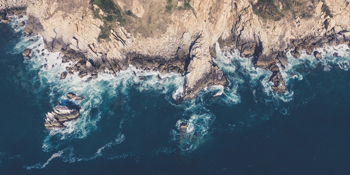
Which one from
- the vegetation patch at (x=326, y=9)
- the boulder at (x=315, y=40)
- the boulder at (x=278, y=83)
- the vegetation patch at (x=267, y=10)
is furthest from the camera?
the boulder at (x=315, y=40)

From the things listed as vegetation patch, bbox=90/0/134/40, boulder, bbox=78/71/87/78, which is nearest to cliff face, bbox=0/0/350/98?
vegetation patch, bbox=90/0/134/40

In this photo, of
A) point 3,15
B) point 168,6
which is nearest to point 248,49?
point 168,6

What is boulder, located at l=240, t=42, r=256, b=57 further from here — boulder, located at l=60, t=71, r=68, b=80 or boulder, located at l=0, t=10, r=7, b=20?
boulder, located at l=0, t=10, r=7, b=20

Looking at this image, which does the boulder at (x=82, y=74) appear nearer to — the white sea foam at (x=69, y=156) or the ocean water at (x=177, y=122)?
the ocean water at (x=177, y=122)

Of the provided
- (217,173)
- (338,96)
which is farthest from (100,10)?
(338,96)

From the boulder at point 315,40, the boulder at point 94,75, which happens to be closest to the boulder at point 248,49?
the boulder at point 315,40

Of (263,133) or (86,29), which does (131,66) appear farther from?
(263,133)

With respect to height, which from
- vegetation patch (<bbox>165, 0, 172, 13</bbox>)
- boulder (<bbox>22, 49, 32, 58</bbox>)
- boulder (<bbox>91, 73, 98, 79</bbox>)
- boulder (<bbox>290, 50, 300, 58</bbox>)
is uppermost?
vegetation patch (<bbox>165, 0, 172, 13</bbox>)
